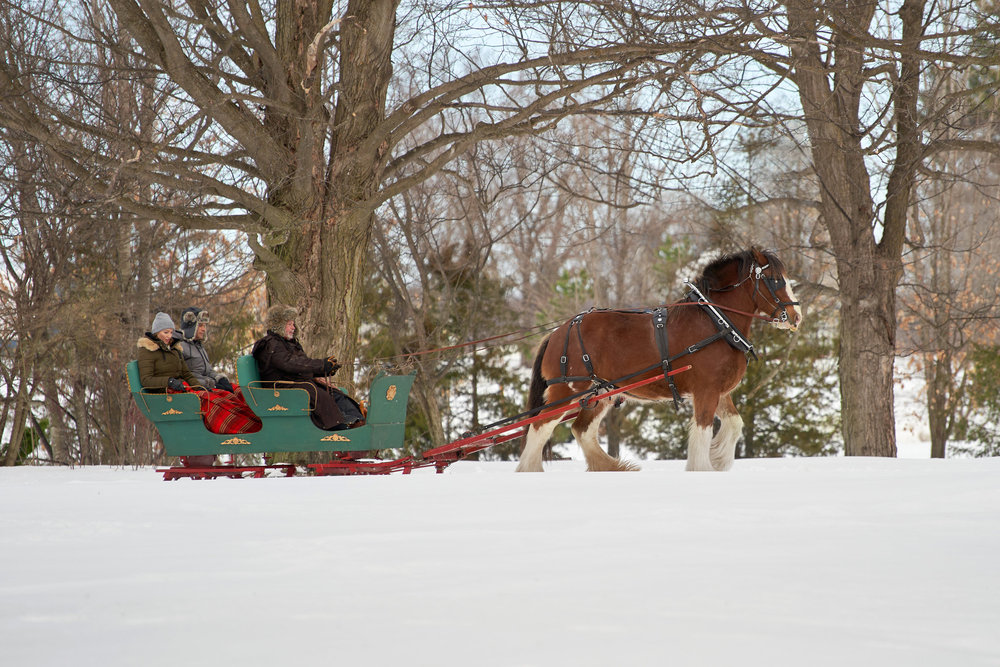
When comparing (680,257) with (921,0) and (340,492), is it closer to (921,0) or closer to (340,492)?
(921,0)

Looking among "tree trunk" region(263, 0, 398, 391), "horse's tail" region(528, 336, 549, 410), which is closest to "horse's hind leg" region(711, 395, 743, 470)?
Result: "horse's tail" region(528, 336, 549, 410)

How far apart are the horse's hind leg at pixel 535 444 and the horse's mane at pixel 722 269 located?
5.57 feet

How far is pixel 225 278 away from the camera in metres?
15.1

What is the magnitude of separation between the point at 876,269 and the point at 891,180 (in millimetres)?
1045

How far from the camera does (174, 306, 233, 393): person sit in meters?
7.76

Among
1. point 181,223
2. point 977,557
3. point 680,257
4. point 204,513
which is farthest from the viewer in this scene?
point 680,257

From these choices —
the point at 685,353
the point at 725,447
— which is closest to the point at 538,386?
the point at 685,353

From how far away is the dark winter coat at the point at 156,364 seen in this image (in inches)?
275

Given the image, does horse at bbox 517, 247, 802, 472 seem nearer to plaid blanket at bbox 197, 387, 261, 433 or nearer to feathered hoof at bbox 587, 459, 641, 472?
feathered hoof at bbox 587, 459, 641, 472

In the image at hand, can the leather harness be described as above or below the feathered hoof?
above

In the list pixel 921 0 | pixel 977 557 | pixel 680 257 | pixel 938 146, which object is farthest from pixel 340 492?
pixel 680 257

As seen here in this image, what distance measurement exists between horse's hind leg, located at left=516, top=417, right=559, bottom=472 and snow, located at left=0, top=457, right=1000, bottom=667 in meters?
2.06

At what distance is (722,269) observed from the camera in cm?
779

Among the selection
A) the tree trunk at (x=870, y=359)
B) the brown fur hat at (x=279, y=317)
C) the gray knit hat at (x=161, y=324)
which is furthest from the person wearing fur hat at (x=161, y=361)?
the tree trunk at (x=870, y=359)
